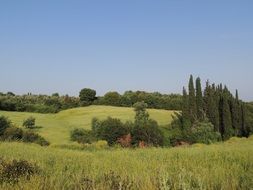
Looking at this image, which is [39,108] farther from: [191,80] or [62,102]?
[191,80]

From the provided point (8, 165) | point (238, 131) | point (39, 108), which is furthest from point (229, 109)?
point (8, 165)

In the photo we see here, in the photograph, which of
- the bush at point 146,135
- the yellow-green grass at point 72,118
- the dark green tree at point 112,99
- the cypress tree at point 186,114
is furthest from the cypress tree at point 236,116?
the dark green tree at point 112,99

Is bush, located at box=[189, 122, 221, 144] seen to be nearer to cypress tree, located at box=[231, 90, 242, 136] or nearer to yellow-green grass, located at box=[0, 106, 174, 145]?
cypress tree, located at box=[231, 90, 242, 136]

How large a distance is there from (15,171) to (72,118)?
266 ft

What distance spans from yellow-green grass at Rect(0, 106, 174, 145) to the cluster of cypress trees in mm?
8324

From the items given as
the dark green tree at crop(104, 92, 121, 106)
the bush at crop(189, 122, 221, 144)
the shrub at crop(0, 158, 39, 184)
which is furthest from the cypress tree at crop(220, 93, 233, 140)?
the shrub at crop(0, 158, 39, 184)

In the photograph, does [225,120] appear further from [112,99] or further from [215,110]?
[112,99]

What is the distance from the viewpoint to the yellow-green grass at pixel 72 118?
237ft

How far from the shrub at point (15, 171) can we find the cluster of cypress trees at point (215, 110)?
57.5m

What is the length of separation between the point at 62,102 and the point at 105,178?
110 meters

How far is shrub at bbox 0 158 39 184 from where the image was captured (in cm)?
855

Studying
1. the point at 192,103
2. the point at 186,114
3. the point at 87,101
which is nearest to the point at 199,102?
the point at 192,103

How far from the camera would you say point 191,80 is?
2798 inches

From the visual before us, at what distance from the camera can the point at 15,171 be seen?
9273 millimetres
